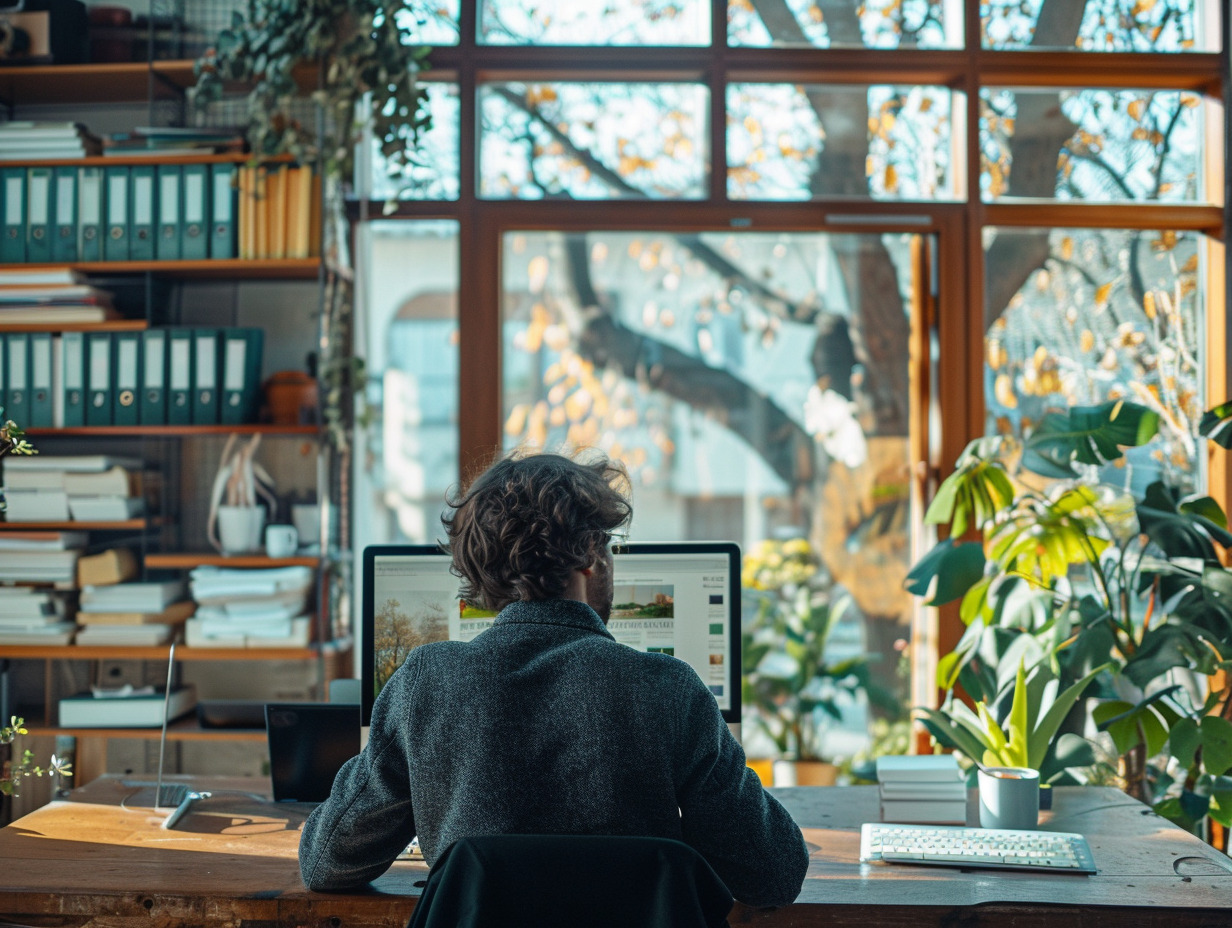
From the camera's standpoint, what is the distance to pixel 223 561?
2947mm

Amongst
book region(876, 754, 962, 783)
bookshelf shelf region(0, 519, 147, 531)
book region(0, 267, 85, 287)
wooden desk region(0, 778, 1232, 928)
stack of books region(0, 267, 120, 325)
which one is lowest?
wooden desk region(0, 778, 1232, 928)

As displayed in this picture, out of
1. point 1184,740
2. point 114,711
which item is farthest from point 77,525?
point 1184,740

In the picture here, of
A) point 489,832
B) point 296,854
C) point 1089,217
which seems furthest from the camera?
point 1089,217

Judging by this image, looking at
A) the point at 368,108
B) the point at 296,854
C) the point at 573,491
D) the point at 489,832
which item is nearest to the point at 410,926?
the point at 489,832

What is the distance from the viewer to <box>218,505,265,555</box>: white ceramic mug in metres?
3.02

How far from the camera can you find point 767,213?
3285mm

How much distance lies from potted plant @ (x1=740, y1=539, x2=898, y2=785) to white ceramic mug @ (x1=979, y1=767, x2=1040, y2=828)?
1.63 metres

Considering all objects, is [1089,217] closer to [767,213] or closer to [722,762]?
[767,213]

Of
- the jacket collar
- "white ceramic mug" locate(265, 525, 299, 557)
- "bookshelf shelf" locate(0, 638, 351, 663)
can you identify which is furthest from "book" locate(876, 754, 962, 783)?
"white ceramic mug" locate(265, 525, 299, 557)

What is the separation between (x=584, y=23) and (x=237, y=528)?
184 centimetres

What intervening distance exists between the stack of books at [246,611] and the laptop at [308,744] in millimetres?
1072

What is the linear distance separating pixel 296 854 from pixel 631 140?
239cm

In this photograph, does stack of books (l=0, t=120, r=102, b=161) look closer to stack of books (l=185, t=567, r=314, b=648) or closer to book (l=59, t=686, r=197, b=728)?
stack of books (l=185, t=567, r=314, b=648)

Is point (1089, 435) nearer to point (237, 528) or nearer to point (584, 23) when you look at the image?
point (584, 23)
